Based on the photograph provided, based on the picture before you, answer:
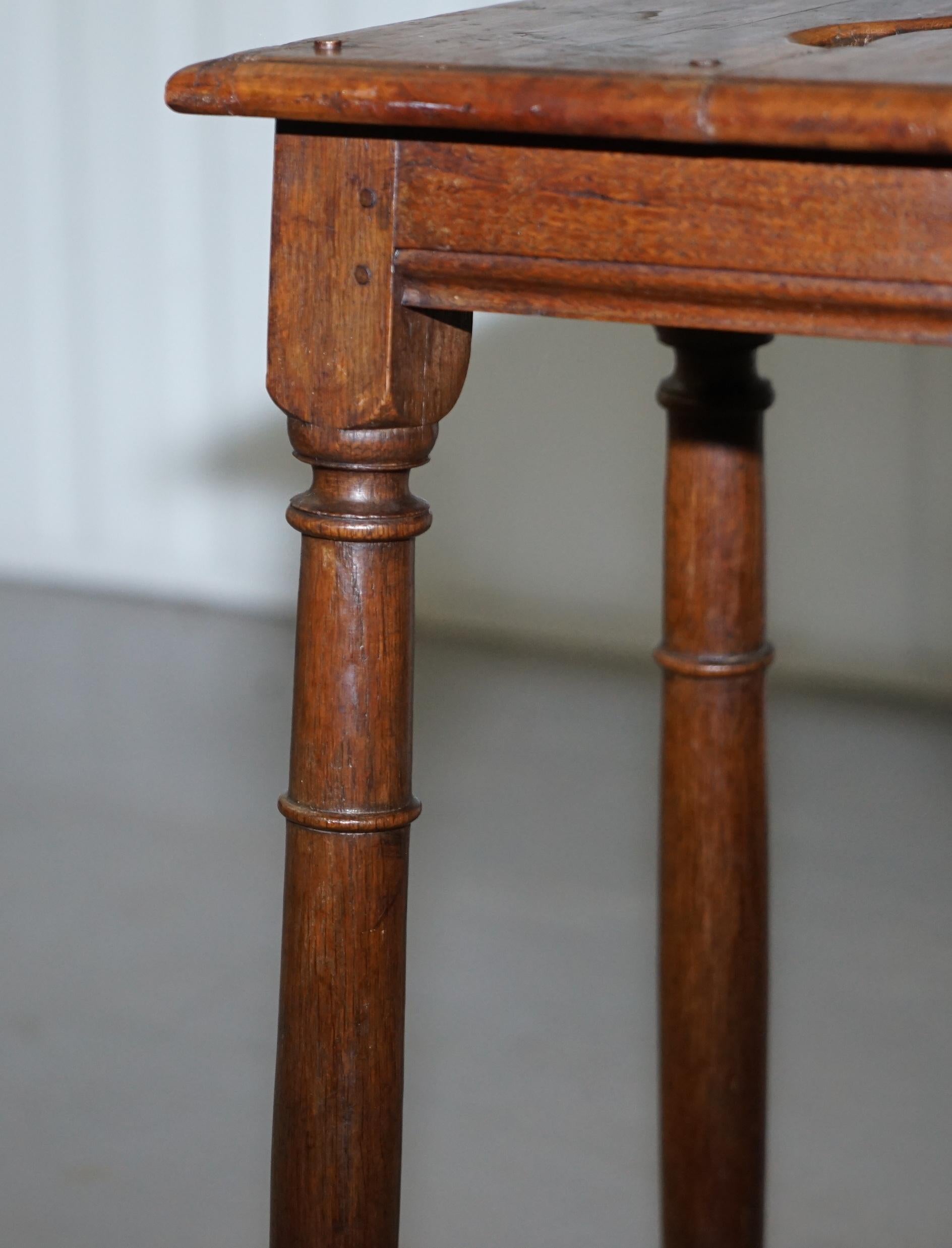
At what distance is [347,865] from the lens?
665mm

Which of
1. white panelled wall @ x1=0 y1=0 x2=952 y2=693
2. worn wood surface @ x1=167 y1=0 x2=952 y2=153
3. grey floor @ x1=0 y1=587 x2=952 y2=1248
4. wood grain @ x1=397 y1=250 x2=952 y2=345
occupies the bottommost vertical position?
grey floor @ x1=0 y1=587 x2=952 y2=1248

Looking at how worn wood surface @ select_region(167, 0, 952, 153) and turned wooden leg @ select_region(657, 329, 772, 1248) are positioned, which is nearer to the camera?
worn wood surface @ select_region(167, 0, 952, 153)

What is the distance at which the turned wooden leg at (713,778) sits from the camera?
97cm

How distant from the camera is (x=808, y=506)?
2.38 m

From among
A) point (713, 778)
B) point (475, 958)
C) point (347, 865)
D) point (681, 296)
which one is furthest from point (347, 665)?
point (475, 958)

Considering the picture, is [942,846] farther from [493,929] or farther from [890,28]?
[890,28]

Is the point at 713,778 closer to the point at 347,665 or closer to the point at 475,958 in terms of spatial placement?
the point at 347,665

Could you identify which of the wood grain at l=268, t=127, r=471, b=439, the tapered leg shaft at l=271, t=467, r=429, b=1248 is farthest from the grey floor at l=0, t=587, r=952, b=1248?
the wood grain at l=268, t=127, r=471, b=439

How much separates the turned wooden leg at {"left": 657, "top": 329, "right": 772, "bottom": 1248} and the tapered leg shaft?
12.9 inches

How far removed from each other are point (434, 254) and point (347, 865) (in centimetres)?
23

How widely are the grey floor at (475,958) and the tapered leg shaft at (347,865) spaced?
517 millimetres

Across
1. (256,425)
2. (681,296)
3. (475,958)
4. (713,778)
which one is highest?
(256,425)

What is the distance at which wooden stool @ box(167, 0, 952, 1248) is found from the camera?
0.53 m

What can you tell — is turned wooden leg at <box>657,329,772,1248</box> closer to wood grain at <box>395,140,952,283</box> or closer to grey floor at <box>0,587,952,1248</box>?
grey floor at <box>0,587,952,1248</box>
